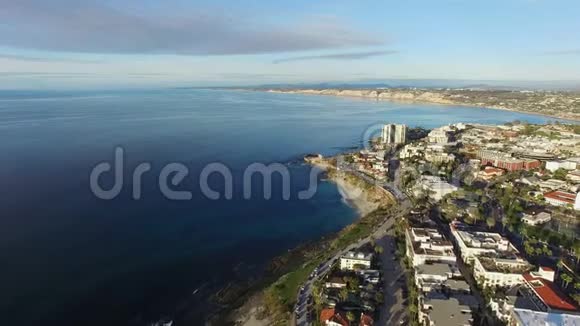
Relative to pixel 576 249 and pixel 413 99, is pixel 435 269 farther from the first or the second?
pixel 413 99

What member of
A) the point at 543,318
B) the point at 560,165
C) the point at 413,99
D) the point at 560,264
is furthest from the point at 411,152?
the point at 413,99

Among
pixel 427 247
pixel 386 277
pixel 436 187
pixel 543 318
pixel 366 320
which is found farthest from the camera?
pixel 436 187

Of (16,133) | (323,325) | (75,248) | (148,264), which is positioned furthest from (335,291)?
(16,133)

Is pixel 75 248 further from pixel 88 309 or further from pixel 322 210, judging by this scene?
pixel 322 210

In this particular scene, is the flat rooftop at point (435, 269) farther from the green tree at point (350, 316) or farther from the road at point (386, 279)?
the green tree at point (350, 316)

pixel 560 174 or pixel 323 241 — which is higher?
pixel 560 174
